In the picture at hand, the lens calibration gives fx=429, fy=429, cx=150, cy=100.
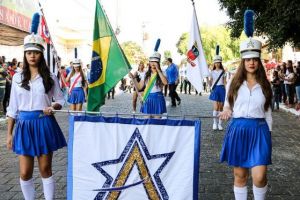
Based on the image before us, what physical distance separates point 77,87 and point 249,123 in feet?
27.8

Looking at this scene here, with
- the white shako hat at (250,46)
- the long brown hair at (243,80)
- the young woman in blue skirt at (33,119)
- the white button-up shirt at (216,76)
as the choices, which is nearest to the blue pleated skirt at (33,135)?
the young woman in blue skirt at (33,119)

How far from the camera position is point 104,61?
521 centimetres

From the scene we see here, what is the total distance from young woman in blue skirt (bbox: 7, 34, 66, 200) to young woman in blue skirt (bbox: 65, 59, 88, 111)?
23.9 feet

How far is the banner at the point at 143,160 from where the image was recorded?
14.8ft

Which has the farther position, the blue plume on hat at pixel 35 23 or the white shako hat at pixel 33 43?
the blue plume on hat at pixel 35 23

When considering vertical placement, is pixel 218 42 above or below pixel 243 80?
above

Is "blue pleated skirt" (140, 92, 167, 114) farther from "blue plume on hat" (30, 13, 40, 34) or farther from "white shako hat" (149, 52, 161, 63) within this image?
"blue plume on hat" (30, 13, 40, 34)

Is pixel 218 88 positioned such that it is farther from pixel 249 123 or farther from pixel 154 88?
pixel 249 123

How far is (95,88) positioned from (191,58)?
2682 mm

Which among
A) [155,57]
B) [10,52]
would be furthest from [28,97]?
[10,52]

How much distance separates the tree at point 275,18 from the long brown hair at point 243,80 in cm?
577

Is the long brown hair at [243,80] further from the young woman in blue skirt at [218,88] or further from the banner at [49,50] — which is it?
the young woman in blue skirt at [218,88]

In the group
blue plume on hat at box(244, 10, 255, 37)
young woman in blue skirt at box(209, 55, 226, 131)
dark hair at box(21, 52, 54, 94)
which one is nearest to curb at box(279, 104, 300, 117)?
young woman in blue skirt at box(209, 55, 226, 131)

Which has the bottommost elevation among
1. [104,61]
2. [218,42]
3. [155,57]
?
[104,61]
